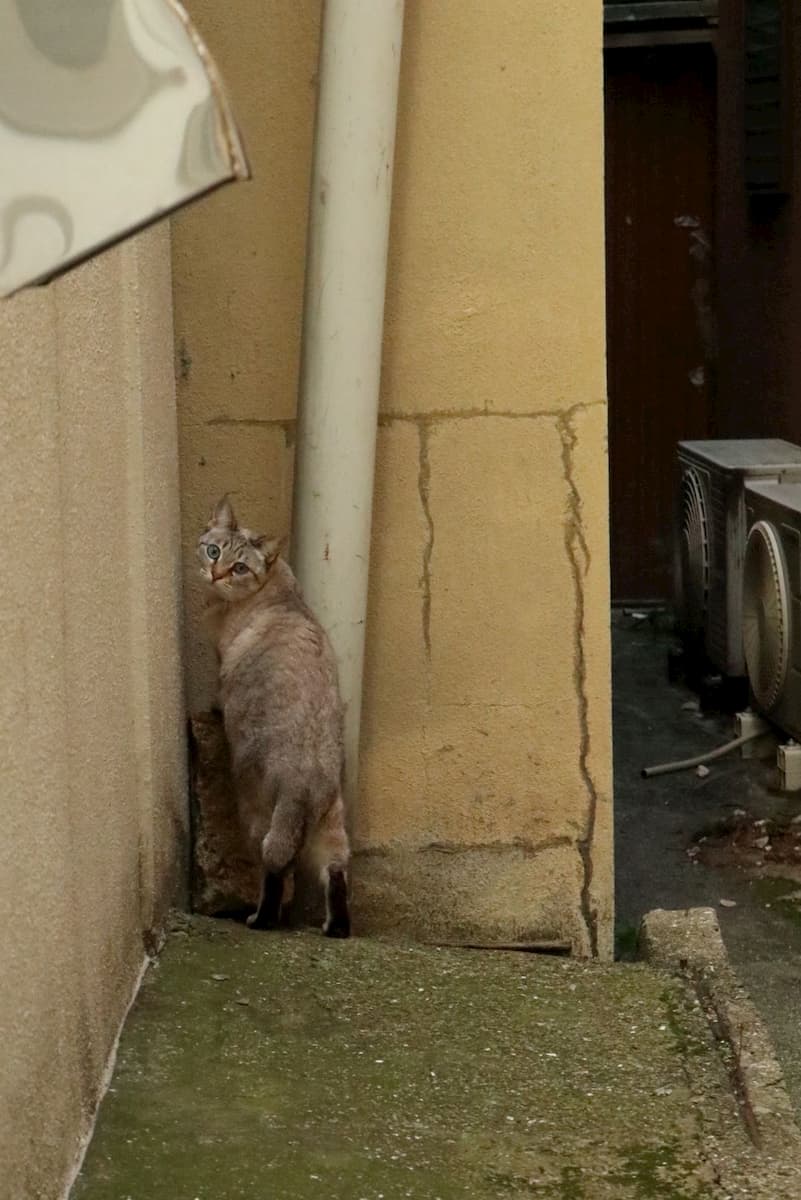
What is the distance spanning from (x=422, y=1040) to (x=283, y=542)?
1.52 metres

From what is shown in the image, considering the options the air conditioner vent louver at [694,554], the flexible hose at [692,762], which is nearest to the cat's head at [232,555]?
the flexible hose at [692,762]

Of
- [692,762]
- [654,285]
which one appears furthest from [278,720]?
[654,285]

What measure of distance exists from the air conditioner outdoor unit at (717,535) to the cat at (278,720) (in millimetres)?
4314

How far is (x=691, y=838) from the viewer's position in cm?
693

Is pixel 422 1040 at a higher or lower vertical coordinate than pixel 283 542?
lower

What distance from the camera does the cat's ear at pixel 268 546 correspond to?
Result: 180 inches

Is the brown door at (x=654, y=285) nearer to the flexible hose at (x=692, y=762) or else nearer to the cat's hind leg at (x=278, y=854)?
the flexible hose at (x=692, y=762)

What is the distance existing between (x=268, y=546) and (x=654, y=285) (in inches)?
296

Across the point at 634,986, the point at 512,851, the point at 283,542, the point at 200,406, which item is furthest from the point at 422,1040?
the point at 200,406

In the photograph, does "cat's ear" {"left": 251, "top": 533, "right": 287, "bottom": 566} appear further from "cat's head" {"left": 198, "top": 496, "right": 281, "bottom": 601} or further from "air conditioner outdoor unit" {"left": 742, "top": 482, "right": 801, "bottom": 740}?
"air conditioner outdoor unit" {"left": 742, "top": 482, "right": 801, "bottom": 740}

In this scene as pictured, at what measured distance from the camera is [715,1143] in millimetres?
3291

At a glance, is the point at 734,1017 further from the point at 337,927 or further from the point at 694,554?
the point at 694,554

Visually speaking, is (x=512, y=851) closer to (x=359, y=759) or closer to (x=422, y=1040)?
(x=359, y=759)

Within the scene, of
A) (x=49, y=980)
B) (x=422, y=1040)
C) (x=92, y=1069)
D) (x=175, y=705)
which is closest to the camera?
(x=49, y=980)
